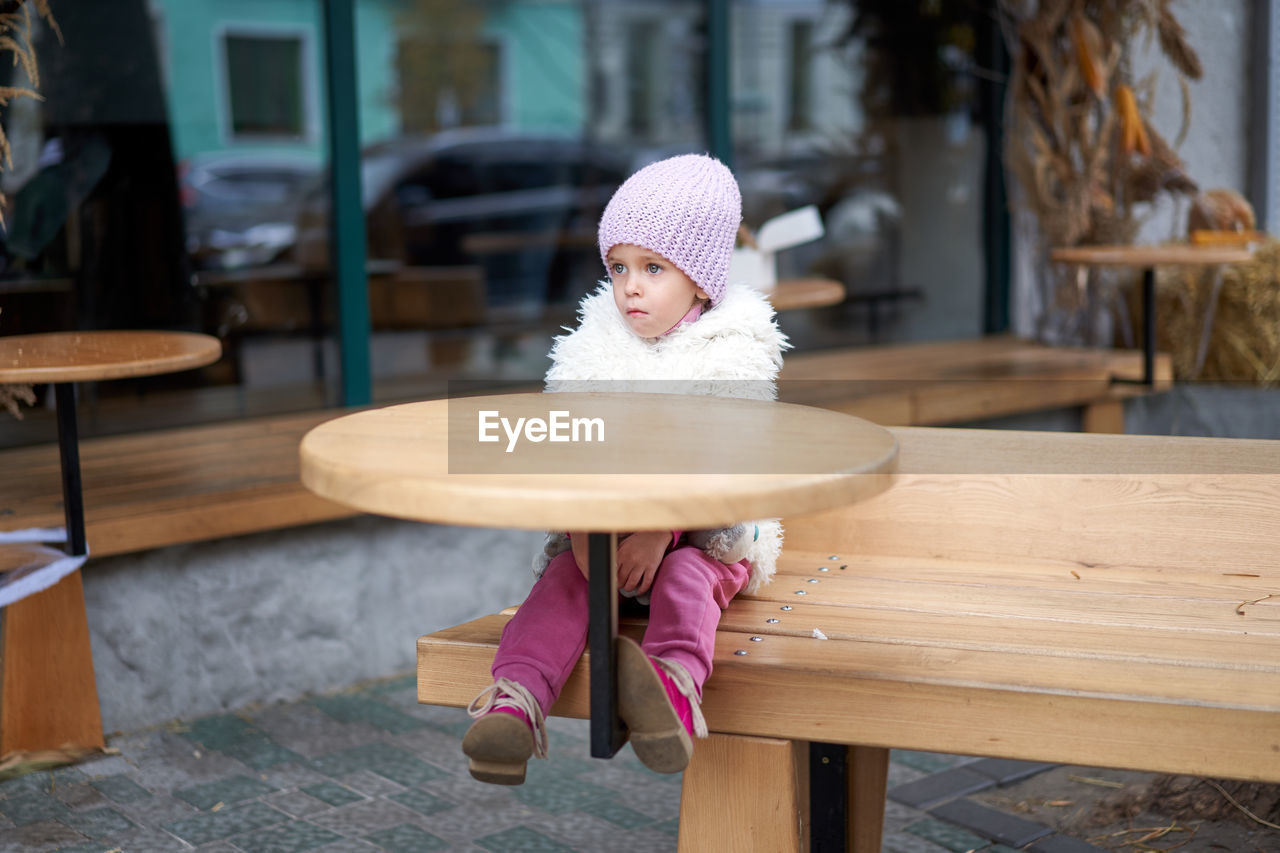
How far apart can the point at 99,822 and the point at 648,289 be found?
5.04 ft

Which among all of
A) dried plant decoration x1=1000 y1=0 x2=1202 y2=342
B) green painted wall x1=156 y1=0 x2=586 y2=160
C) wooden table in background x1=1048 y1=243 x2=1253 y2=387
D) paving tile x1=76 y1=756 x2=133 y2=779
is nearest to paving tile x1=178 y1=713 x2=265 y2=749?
paving tile x1=76 y1=756 x2=133 y2=779

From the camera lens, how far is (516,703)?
1719 millimetres

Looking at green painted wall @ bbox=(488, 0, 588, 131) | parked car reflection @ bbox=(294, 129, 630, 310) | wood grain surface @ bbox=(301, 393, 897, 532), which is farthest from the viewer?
green painted wall @ bbox=(488, 0, 588, 131)

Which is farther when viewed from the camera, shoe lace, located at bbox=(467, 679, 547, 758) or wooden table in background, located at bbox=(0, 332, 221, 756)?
wooden table in background, located at bbox=(0, 332, 221, 756)

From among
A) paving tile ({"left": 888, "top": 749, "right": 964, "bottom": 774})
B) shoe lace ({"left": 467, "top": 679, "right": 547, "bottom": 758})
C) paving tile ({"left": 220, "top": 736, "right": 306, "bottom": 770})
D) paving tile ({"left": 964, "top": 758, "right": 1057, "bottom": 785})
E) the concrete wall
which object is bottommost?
paving tile ({"left": 888, "top": 749, "right": 964, "bottom": 774})

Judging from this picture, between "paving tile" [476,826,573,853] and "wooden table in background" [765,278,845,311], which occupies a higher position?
"wooden table in background" [765,278,845,311]

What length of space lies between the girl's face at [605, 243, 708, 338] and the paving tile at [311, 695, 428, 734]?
58.0 inches

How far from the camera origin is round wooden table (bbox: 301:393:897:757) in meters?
1.34

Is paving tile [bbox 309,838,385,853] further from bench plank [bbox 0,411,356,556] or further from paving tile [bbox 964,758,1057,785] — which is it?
paving tile [bbox 964,758,1057,785]

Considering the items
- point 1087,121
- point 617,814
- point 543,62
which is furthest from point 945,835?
point 543,62

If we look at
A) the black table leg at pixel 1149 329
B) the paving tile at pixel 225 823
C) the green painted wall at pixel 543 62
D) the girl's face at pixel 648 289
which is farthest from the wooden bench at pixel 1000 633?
the green painted wall at pixel 543 62

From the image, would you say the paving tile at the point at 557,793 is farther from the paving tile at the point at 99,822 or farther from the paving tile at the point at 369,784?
the paving tile at the point at 99,822

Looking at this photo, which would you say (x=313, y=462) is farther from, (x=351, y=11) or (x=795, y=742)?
(x=351, y=11)

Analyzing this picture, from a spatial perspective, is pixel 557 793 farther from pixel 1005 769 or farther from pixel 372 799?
pixel 1005 769
